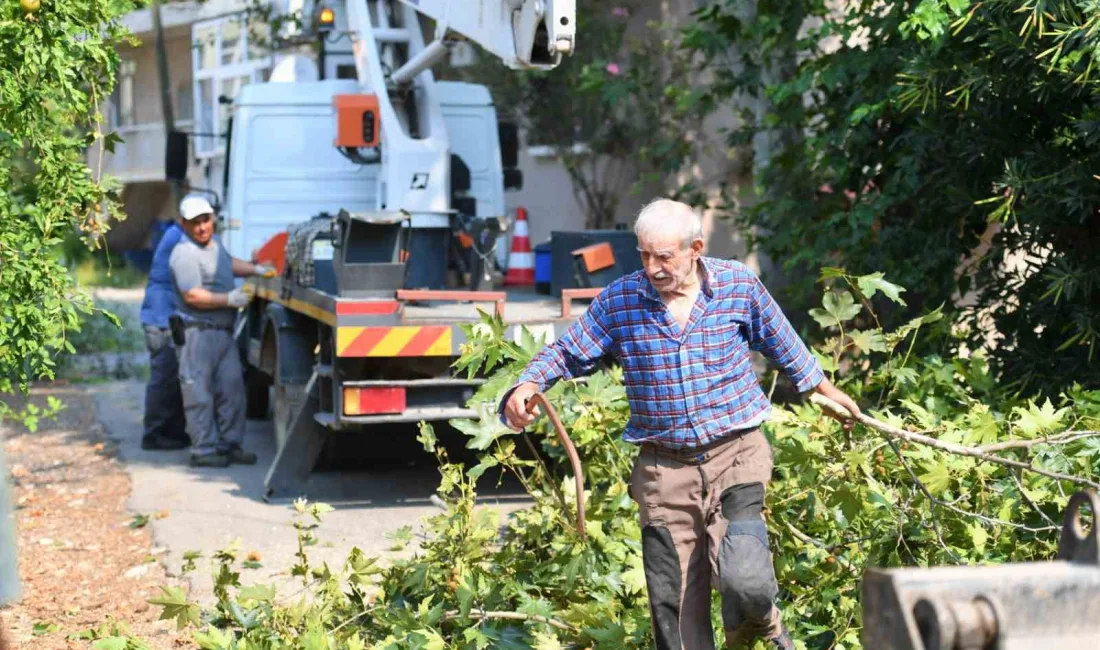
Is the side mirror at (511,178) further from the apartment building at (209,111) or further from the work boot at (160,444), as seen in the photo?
the work boot at (160,444)

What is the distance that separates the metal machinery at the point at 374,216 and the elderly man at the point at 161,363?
Result: 0.60 m

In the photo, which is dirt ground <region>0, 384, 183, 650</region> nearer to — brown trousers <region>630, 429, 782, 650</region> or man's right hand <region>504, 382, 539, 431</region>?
man's right hand <region>504, 382, 539, 431</region>

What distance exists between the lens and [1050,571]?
8.86 ft

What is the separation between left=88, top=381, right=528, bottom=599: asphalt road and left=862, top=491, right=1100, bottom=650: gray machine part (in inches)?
165

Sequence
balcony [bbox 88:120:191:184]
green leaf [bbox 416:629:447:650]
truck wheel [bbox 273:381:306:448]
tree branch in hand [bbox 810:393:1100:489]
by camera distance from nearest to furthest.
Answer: tree branch in hand [bbox 810:393:1100:489], green leaf [bbox 416:629:447:650], truck wheel [bbox 273:381:306:448], balcony [bbox 88:120:191:184]

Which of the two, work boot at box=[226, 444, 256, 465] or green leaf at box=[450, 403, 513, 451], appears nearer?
green leaf at box=[450, 403, 513, 451]

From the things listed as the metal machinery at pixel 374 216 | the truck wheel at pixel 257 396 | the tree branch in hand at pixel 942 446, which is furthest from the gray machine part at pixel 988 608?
the truck wheel at pixel 257 396

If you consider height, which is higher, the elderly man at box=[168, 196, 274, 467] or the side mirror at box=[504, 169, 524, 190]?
the side mirror at box=[504, 169, 524, 190]

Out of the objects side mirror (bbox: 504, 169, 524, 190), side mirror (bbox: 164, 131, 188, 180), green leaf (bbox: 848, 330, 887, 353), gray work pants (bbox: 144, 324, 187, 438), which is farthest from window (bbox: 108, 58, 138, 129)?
green leaf (bbox: 848, 330, 887, 353)

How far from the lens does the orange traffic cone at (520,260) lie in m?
10.5

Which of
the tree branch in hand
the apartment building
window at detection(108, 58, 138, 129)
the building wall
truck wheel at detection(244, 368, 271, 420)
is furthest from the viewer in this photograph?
window at detection(108, 58, 138, 129)

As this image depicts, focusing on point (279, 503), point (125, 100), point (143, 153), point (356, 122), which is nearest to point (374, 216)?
point (279, 503)

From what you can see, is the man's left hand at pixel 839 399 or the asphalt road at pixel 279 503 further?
the asphalt road at pixel 279 503

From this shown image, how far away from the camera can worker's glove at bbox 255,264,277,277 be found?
10.1 m
